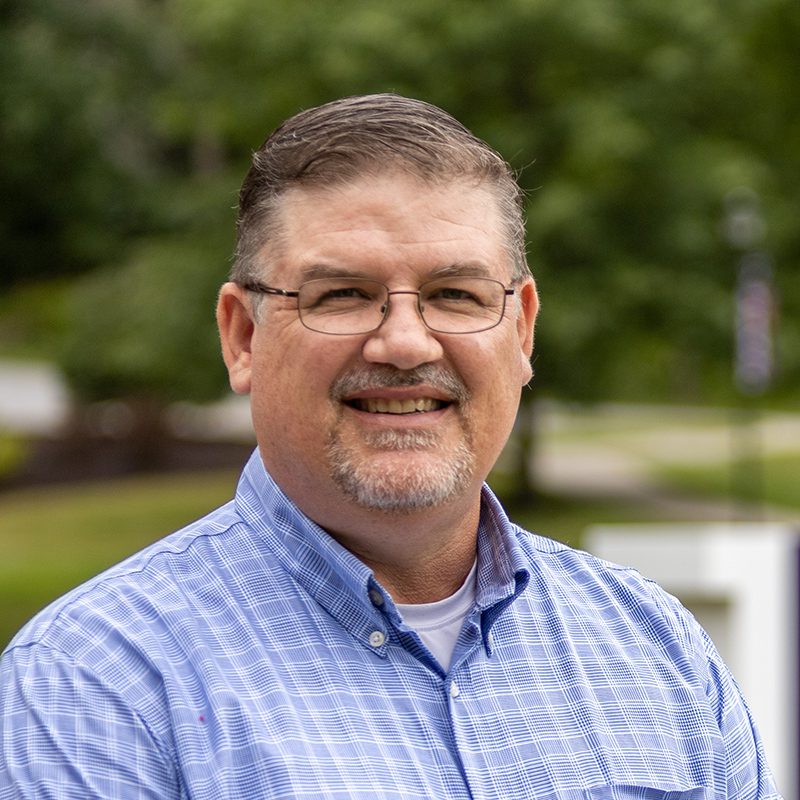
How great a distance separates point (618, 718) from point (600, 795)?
0.42 ft

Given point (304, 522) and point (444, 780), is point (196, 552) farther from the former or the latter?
point (444, 780)

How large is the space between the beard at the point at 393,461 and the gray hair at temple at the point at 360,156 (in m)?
0.25

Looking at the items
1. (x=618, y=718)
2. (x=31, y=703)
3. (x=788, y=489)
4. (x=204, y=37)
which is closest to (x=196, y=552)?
(x=31, y=703)

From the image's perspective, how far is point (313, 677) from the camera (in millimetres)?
1919

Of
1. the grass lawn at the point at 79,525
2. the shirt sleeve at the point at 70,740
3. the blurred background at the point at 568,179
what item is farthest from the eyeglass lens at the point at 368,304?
the blurred background at the point at 568,179

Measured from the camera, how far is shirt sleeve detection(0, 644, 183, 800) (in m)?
1.71

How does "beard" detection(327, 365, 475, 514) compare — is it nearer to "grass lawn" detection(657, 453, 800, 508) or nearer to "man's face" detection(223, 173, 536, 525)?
"man's face" detection(223, 173, 536, 525)

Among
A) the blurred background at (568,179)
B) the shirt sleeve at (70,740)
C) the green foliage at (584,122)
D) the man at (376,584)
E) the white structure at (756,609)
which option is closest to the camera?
the shirt sleeve at (70,740)

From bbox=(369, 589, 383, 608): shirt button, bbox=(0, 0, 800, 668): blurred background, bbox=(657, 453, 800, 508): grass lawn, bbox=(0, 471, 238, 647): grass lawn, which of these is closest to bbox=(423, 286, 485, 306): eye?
bbox=(369, 589, 383, 608): shirt button

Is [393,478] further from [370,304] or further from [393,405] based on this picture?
[370,304]

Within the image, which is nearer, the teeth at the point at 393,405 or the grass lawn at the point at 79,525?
the teeth at the point at 393,405

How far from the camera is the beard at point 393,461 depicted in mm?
2006

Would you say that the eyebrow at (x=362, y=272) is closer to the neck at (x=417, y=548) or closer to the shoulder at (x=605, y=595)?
the neck at (x=417, y=548)

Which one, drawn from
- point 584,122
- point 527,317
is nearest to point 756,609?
point 527,317
